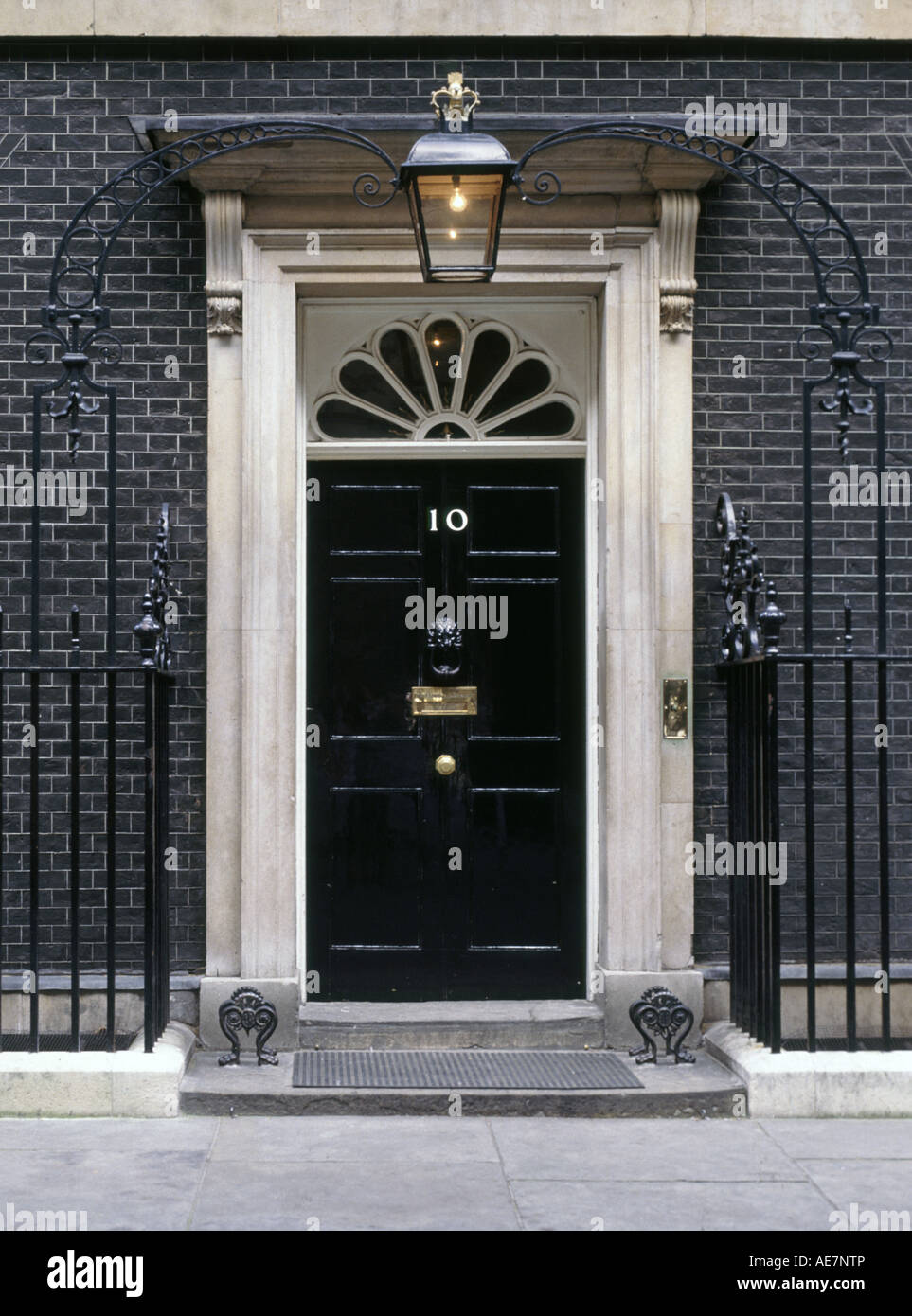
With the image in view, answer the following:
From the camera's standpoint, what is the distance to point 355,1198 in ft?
17.9

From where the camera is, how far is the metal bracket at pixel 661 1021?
716 cm

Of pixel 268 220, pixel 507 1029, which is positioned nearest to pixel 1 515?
pixel 268 220

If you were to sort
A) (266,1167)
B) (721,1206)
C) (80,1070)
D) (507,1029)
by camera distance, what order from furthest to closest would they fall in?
(507,1029), (80,1070), (266,1167), (721,1206)

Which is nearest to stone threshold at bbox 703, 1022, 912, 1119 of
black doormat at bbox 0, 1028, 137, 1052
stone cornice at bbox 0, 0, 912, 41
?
black doormat at bbox 0, 1028, 137, 1052

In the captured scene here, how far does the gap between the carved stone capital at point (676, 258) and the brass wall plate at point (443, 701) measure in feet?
6.54

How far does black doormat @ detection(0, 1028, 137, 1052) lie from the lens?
6.93 m

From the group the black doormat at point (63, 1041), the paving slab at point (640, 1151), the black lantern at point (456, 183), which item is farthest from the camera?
the black doormat at point (63, 1041)

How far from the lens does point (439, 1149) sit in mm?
6102

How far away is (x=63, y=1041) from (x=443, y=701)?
2.39m

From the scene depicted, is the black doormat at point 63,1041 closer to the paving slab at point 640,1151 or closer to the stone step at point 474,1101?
the stone step at point 474,1101

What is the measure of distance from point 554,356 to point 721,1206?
435cm

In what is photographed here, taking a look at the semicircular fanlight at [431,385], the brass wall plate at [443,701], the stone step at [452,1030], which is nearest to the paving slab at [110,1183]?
the stone step at [452,1030]

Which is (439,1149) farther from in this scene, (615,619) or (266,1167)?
(615,619)

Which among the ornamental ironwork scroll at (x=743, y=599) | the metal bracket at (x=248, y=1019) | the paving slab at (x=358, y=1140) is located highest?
the ornamental ironwork scroll at (x=743, y=599)
